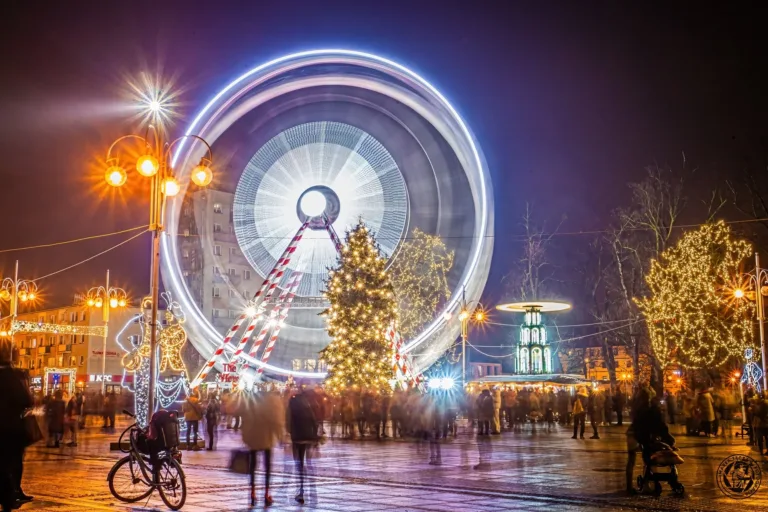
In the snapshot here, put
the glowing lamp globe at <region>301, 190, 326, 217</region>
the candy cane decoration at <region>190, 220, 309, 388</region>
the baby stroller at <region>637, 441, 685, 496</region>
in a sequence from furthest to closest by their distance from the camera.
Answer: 1. the glowing lamp globe at <region>301, 190, 326, 217</region>
2. the candy cane decoration at <region>190, 220, 309, 388</region>
3. the baby stroller at <region>637, 441, 685, 496</region>

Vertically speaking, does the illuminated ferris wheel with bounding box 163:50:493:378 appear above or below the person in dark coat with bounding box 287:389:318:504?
above

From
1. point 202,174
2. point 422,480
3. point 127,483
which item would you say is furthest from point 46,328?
point 422,480

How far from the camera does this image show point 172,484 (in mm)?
11836

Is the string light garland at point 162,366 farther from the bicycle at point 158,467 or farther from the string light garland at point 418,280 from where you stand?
the string light garland at point 418,280

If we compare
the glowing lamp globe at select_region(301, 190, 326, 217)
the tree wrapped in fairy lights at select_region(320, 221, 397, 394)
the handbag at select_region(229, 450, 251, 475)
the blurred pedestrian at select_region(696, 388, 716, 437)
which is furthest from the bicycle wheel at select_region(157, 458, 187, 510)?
the glowing lamp globe at select_region(301, 190, 326, 217)

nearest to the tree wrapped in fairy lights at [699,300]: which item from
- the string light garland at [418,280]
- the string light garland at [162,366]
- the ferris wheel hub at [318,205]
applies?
the ferris wheel hub at [318,205]

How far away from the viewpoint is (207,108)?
37344mm

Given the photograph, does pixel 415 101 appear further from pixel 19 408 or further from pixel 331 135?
pixel 19 408

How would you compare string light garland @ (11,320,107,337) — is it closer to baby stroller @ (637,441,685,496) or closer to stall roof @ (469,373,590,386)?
stall roof @ (469,373,590,386)

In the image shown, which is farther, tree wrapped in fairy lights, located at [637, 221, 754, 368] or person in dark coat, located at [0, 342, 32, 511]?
tree wrapped in fairy lights, located at [637, 221, 754, 368]

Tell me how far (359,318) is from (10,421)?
2838 centimetres

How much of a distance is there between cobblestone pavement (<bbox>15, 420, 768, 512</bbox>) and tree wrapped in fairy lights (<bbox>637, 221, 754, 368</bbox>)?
736 inches

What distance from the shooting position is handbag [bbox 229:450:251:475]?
482 inches

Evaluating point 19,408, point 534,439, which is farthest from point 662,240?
point 19,408
